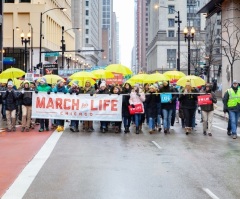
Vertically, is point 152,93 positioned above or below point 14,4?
below

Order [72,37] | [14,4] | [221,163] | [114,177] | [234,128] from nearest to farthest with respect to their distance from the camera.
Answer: [114,177] < [221,163] < [234,128] < [14,4] < [72,37]

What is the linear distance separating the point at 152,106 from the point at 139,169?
7.80 meters

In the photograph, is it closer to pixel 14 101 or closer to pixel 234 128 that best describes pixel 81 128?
pixel 14 101

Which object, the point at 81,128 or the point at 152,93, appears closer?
the point at 152,93

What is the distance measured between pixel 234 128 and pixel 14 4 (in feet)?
196

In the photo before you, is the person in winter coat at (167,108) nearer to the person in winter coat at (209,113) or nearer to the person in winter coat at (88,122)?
the person in winter coat at (209,113)

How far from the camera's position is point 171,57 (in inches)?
5300

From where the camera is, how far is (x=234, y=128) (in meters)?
16.9

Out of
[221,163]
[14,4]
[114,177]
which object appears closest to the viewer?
[114,177]

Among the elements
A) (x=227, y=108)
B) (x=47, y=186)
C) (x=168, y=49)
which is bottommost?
(x=47, y=186)

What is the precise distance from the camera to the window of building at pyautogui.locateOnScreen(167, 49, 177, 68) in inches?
5281

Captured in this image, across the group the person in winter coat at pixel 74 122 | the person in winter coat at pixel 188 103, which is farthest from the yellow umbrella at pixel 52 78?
the person in winter coat at pixel 188 103

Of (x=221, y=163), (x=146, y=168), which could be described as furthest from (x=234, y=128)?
(x=146, y=168)

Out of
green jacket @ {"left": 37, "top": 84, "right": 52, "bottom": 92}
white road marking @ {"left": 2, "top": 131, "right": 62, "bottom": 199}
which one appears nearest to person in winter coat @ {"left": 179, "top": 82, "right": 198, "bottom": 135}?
green jacket @ {"left": 37, "top": 84, "right": 52, "bottom": 92}
